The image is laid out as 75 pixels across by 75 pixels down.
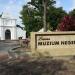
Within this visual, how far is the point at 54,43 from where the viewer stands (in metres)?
16.2

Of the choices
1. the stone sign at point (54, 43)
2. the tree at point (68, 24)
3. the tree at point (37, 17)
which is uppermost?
the tree at point (37, 17)

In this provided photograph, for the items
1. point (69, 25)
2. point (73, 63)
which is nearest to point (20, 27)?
point (69, 25)

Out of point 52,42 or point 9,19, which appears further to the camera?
point 9,19

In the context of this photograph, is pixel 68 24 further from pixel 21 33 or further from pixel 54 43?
pixel 21 33

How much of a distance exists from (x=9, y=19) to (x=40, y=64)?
79.7 metres

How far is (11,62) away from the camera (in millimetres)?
14453

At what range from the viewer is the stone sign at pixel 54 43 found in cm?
1617

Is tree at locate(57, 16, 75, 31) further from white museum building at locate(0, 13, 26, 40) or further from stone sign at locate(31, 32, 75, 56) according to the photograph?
white museum building at locate(0, 13, 26, 40)

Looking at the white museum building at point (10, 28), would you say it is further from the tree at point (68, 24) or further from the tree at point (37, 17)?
the tree at point (68, 24)

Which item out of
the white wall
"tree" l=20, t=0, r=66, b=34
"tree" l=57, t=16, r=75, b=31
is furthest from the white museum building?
"tree" l=57, t=16, r=75, b=31

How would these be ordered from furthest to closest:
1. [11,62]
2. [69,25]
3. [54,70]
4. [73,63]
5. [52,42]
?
[69,25] → [52,42] → [11,62] → [73,63] → [54,70]

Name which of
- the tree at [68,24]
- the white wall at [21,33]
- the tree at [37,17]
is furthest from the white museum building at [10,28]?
the tree at [68,24]

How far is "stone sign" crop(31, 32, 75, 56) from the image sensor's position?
637 inches

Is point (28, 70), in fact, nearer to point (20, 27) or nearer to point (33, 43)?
point (33, 43)
